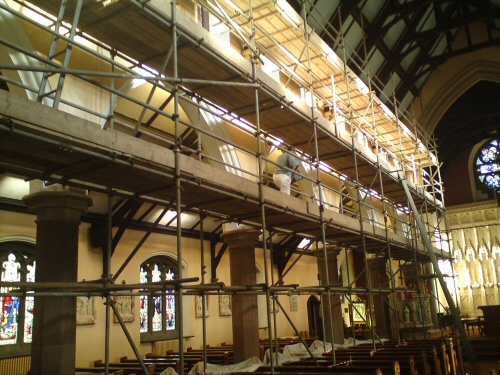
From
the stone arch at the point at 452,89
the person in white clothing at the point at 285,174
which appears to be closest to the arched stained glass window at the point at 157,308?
the person in white clothing at the point at 285,174

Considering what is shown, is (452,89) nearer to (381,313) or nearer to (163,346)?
(381,313)

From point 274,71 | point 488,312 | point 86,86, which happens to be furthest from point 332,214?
point 488,312

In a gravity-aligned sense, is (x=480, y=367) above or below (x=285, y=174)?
below

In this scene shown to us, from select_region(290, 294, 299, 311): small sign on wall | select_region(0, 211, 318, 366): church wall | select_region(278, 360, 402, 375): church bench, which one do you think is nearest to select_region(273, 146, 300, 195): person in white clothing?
select_region(278, 360, 402, 375): church bench

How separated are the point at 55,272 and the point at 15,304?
15.5ft

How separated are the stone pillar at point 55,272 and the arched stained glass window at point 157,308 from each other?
6.66 m

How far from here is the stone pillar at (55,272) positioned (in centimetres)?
690

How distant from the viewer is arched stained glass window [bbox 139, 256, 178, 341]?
14.1 m

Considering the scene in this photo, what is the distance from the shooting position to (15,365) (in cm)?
1031

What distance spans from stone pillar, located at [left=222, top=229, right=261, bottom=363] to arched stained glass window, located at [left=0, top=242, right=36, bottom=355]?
4.35 meters

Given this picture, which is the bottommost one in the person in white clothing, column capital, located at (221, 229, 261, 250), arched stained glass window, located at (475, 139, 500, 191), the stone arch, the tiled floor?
the tiled floor

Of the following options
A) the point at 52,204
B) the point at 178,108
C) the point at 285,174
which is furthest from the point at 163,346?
the point at 52,204

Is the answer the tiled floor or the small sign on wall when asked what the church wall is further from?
the tiled floor

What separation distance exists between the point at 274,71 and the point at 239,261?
14.3ft
